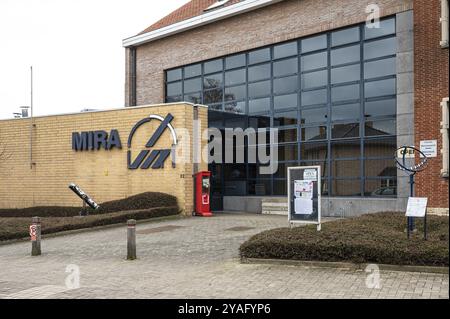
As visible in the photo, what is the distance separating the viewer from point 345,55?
769 inches

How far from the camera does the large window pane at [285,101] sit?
21.0m

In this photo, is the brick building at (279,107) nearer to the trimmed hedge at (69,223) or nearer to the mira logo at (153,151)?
the mira logo at (153,151)

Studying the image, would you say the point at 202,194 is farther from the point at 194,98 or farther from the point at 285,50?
the point at 285,50

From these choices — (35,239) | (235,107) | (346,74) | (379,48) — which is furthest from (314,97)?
(35,239)

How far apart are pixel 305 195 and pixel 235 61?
13.3 metres

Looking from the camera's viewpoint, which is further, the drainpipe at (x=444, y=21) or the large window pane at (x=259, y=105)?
the large window pane at (x=259, y=105)

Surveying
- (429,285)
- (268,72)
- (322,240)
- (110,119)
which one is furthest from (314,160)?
(429,285)

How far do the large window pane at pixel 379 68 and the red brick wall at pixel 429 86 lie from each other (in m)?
1.11

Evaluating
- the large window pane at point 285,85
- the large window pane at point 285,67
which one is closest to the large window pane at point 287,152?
the large window pane at point 285,85

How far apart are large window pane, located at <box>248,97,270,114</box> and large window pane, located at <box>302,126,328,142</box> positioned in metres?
2.09

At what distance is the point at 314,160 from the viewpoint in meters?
20.3

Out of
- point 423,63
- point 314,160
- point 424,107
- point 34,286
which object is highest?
point 423,63
